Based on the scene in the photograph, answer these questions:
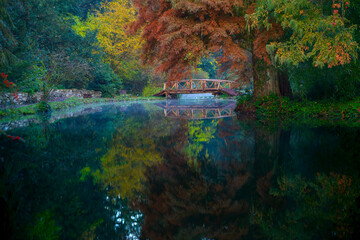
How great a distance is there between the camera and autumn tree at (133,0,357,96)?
910cm

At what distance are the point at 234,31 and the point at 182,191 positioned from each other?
9066mm

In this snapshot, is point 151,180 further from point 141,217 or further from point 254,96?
point 254,96

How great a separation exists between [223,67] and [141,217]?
13833 mm

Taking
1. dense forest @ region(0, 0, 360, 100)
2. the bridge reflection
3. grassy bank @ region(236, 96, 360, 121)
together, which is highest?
dense forest @ region(0, 0, 360, 100)

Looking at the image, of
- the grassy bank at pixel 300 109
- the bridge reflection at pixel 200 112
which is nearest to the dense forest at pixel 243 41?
the grassy bank at pixel 300 109

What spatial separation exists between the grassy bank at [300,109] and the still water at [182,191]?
576 centimetres

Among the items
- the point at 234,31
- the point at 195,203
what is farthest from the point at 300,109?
the point at 195,203

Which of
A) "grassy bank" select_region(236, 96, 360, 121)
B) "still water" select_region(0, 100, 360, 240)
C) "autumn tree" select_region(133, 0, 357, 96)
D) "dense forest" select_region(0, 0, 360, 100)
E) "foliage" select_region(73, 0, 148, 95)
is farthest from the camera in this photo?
"foliage" select_region(73, 0, 148, 95)

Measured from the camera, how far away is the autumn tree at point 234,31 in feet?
29.9

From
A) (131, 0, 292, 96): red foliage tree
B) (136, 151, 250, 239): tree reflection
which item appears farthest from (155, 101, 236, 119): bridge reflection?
(136, 151, 250, 239): tree reflection

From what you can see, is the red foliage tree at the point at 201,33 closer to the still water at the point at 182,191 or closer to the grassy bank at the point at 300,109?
the grassy bank at the point at 300,109

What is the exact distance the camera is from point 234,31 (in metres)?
10.9

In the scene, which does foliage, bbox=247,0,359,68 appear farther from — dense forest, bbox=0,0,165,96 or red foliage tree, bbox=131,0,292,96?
dense forest, bbox=0,0,165,96

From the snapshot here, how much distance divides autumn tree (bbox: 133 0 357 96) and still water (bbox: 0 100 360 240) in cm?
509
